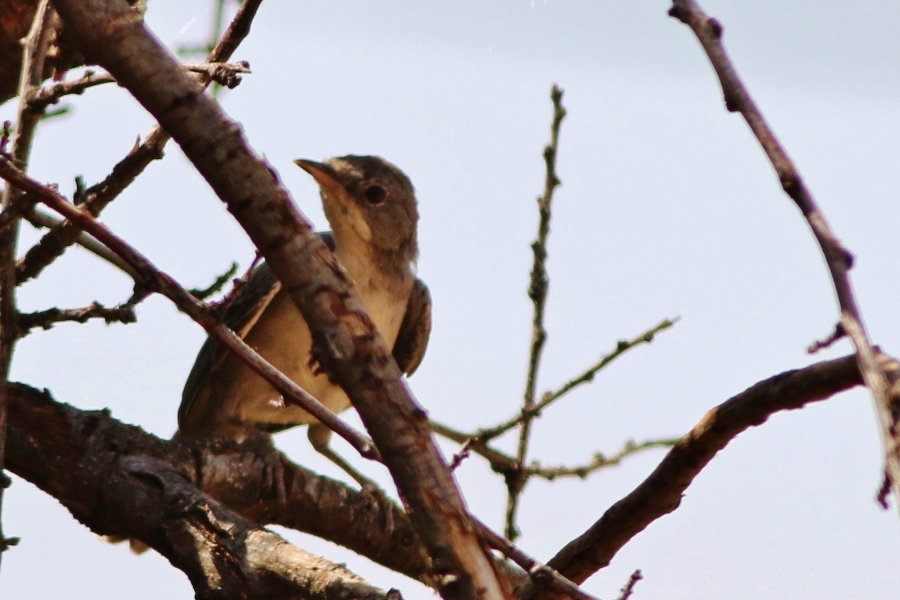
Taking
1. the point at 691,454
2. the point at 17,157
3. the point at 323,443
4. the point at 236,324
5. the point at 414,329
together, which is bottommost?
the point at 691,454

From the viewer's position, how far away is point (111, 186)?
351 cm

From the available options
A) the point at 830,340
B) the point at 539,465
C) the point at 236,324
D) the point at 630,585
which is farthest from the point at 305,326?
the point at 830,340

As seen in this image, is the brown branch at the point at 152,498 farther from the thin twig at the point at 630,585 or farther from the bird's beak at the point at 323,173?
the bird's beak at the point at 323,173

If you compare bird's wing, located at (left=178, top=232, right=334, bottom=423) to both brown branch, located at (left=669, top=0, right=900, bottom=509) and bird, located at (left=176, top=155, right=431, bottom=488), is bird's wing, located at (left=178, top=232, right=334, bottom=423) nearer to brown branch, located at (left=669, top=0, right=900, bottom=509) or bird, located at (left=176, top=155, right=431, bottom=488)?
bird, located at (left=176, top=155, right=431, bottom=488)

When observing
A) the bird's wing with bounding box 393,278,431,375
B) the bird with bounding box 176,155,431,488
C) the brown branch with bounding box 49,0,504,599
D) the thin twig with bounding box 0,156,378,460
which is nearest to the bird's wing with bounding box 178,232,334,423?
the bird with bounding box 176,155,431,488

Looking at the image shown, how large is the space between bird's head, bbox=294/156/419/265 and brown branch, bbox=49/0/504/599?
175 inches

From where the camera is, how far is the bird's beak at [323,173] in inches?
267

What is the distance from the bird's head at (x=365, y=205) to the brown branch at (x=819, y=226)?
4.97m

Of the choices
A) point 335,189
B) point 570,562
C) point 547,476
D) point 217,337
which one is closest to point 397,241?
point 335,189

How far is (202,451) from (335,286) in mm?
2344

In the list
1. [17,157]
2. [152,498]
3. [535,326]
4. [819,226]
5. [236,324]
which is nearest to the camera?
[819,226]

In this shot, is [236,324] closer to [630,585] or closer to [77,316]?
[77,316]

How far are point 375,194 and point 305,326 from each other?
40.8 inches

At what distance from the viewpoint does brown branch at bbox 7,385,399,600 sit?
10.4 ft
